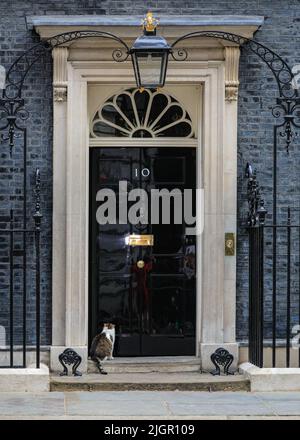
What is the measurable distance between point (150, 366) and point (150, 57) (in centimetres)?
345

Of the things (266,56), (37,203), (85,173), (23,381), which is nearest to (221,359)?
(23,381)

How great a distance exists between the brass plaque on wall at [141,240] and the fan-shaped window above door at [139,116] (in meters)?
1.12

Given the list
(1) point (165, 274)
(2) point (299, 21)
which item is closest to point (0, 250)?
(1) point (165, 274)

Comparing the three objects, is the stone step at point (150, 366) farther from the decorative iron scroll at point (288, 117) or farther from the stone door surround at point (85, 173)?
the decorative iron scroll at point (288, 117)

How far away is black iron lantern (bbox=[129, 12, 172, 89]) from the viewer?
12125mm

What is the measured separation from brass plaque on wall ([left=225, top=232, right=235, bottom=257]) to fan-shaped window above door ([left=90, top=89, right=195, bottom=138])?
48.3 inches

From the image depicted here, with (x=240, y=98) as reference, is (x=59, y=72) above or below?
above

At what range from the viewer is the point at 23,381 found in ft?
41.1

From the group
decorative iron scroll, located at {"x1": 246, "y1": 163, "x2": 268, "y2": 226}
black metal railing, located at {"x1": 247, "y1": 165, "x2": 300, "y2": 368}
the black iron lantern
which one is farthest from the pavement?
the black iron lantern

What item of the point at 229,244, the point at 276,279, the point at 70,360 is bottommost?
the point at 70,360

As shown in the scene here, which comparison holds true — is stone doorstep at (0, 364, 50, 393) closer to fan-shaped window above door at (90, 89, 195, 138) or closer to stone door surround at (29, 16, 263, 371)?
stone door surround at (29, 16, 263, 371)

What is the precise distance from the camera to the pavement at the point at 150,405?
37.6ft

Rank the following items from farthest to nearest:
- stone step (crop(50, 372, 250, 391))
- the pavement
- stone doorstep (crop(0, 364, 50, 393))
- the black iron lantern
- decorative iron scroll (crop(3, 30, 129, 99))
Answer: decorative iron scroll (crop(3, 30, 129, 99)) → stone step (crop(50, 372, 250, 391)) → stone doorstep (crop(0, 364, 50, 393)) → the black iron lantern → the pavement

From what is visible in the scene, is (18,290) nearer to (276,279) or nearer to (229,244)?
(229,244)
